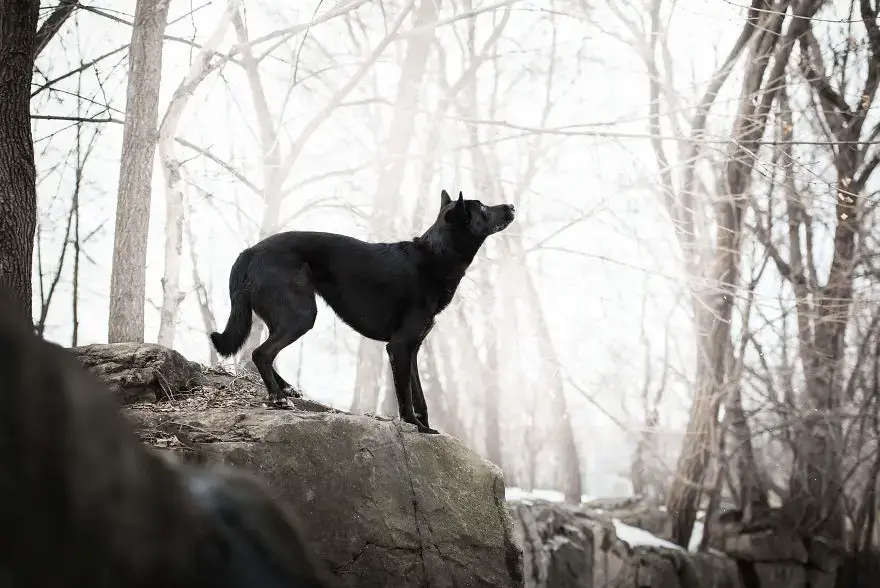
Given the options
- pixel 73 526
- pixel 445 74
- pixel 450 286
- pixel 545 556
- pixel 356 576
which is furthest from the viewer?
pixel 445 74

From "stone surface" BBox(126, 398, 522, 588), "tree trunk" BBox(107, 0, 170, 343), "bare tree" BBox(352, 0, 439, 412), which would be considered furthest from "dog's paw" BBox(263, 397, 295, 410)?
"bare tree" BBox(352, 0, 439, 412)

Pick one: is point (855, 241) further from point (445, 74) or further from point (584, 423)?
point (584, 423)

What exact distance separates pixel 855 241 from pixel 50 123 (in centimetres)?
1171

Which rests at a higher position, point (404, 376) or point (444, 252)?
point (444, 252)

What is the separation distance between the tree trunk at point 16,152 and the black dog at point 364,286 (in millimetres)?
1099

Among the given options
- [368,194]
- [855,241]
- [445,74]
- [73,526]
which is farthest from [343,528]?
[445,74]

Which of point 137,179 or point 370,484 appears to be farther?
point 137,179

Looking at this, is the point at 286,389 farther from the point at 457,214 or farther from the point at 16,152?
the point at 16,152

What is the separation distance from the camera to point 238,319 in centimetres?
411

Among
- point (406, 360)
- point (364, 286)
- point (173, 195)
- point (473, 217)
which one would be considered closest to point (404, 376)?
point (406, 360)

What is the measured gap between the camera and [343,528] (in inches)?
142

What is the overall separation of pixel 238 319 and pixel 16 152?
58.4 inches

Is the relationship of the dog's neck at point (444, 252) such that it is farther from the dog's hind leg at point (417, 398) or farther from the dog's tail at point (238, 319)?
the dog's tail at point (238, 319)

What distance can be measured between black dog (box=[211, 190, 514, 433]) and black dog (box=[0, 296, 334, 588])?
3226 mm
